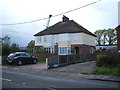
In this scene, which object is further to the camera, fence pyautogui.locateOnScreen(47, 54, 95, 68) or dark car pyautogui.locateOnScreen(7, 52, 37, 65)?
dark car pyautogui.locateOnScreen(7, 52, 37, 65)

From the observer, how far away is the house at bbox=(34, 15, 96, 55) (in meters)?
38.1

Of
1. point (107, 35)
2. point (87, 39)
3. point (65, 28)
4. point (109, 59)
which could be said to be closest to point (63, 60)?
point (109, 59)

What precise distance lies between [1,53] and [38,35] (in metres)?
16.8

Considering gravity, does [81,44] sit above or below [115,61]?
above

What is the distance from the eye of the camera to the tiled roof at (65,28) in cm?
3875

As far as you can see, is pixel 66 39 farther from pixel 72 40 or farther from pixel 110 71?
pixel 110 71

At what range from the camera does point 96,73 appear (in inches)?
590

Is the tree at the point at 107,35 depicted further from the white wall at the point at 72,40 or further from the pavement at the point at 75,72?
the pavement at the point at 75,72

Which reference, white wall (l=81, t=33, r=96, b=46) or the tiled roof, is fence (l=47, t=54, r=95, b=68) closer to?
white wall (l=81, t=33, r=96, b=46)

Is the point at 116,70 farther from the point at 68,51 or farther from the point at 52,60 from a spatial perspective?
the point at 68,51

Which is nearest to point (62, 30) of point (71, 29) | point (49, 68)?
point (71, 29)

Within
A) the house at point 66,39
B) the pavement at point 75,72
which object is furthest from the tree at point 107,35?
the pavement at point 75,72

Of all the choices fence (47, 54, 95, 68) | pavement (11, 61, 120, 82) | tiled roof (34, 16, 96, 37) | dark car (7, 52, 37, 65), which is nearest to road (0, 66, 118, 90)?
pavement (11, 61, 120, 82)

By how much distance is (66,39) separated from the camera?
3938 cm
